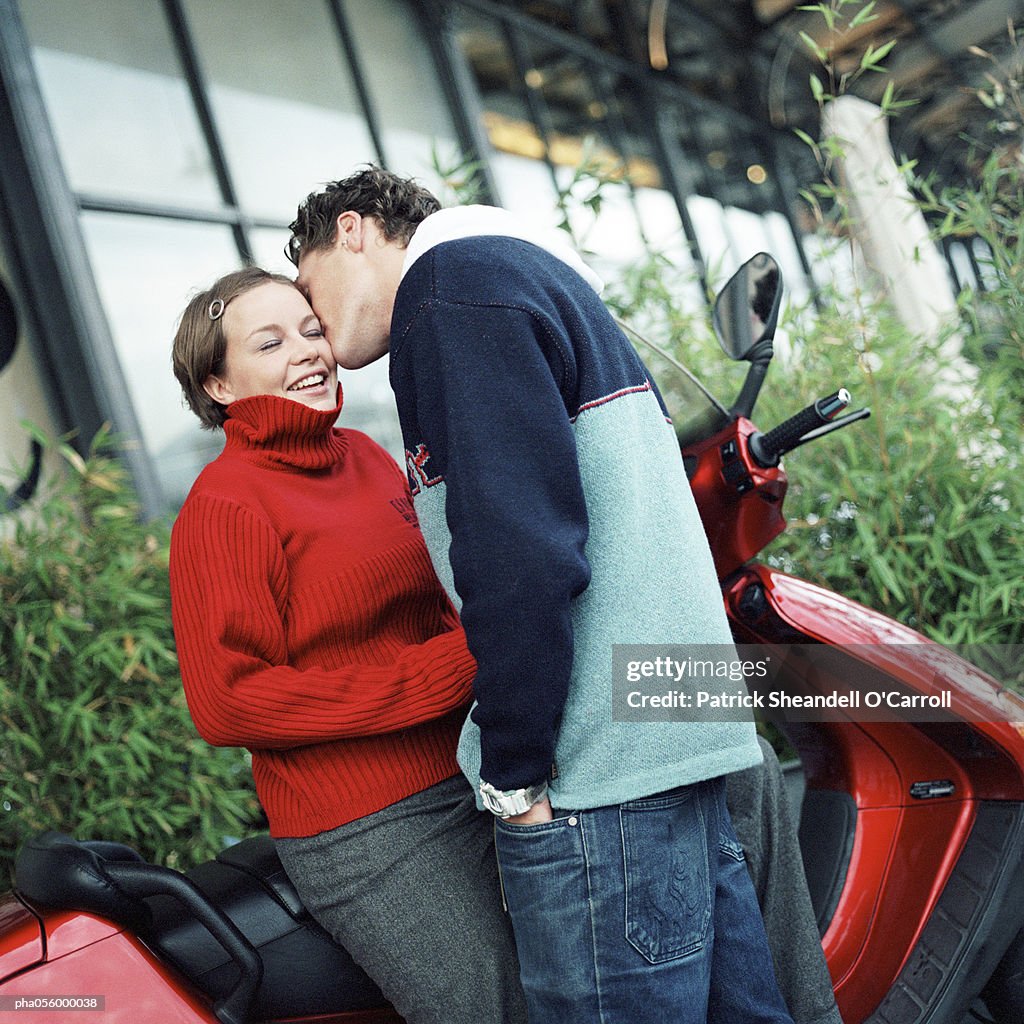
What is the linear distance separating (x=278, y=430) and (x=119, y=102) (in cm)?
300

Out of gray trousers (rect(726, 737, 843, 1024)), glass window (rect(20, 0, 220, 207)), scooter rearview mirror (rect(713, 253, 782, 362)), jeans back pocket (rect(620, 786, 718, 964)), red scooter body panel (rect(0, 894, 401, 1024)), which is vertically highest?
glass window (rect(20, 0, 220, 207))

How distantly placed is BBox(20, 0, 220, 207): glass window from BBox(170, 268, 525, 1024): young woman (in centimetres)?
260

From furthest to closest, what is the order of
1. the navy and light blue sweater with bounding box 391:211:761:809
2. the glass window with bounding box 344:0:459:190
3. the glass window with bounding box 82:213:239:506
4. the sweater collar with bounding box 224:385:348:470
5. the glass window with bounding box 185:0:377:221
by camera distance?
the glass window with bounding box 344:0:459:190, the glass window with bounding box 185:0:377:221, the glass window with bounding box 82:213:239:506, the sweater collar with bounding box 224:385:348:470, the navy and light blue sweater with bounding box 391:211:761:809

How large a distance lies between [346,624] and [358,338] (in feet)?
1.11

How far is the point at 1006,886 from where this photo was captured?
139 centimetres

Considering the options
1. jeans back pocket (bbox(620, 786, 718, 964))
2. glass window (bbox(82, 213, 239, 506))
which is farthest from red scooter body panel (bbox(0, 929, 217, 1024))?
glass window (bbox(82, 213, 239, 506))

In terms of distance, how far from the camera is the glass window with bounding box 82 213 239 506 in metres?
3.45

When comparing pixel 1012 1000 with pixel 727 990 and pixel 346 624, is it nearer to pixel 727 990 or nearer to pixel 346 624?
pixel 727 990

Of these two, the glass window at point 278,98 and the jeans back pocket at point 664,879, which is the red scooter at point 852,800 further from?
the glass window at point 278,98

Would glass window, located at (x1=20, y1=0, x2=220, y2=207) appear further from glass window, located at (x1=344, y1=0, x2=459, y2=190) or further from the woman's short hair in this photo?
the woman's short hair

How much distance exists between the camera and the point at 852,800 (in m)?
1.49

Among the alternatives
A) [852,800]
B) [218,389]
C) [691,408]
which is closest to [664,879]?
[852,800]

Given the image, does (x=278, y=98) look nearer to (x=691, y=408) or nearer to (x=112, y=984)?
(x=691, y=408)

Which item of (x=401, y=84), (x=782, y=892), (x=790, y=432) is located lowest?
(x=782, y=892)
